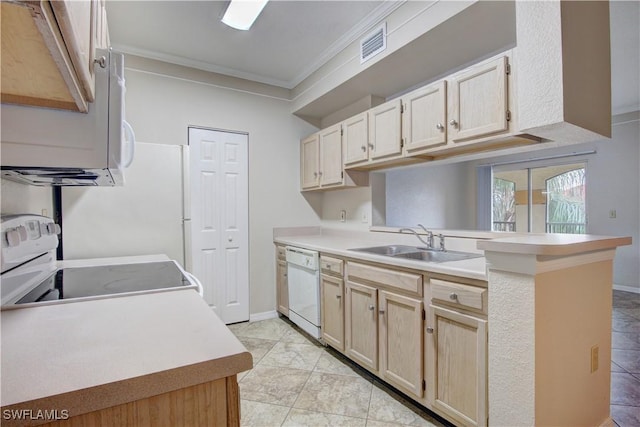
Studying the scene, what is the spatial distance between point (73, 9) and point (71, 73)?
160 mm

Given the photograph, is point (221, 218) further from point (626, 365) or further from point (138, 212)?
point (626, 365)

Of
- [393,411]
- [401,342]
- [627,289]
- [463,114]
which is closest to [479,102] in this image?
[463,114]

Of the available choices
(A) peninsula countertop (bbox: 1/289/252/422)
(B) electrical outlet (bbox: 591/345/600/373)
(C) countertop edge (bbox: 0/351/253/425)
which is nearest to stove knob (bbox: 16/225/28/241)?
(A) peninsula countertop (bbox: 1/289/252/422)

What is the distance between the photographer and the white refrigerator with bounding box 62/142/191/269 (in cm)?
207

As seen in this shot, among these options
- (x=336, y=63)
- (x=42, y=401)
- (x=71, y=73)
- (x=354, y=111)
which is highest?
A: (x=336, y=63)

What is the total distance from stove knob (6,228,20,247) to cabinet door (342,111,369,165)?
7.28ft

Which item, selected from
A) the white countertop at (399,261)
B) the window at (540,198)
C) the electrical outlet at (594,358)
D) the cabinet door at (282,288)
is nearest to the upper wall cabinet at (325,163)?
the white countertop at (399,261)

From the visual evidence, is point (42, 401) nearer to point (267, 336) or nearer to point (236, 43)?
point (267, 336)

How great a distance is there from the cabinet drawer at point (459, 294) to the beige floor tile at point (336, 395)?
854mm

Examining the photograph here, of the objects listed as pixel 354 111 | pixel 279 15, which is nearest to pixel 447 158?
pixel 354 111

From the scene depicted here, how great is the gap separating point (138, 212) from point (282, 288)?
5.53 ft

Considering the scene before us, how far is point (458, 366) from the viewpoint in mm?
1569

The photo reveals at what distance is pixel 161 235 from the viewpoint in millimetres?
2311

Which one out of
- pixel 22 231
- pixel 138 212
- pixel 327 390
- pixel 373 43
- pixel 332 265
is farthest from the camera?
pixel 332 265
